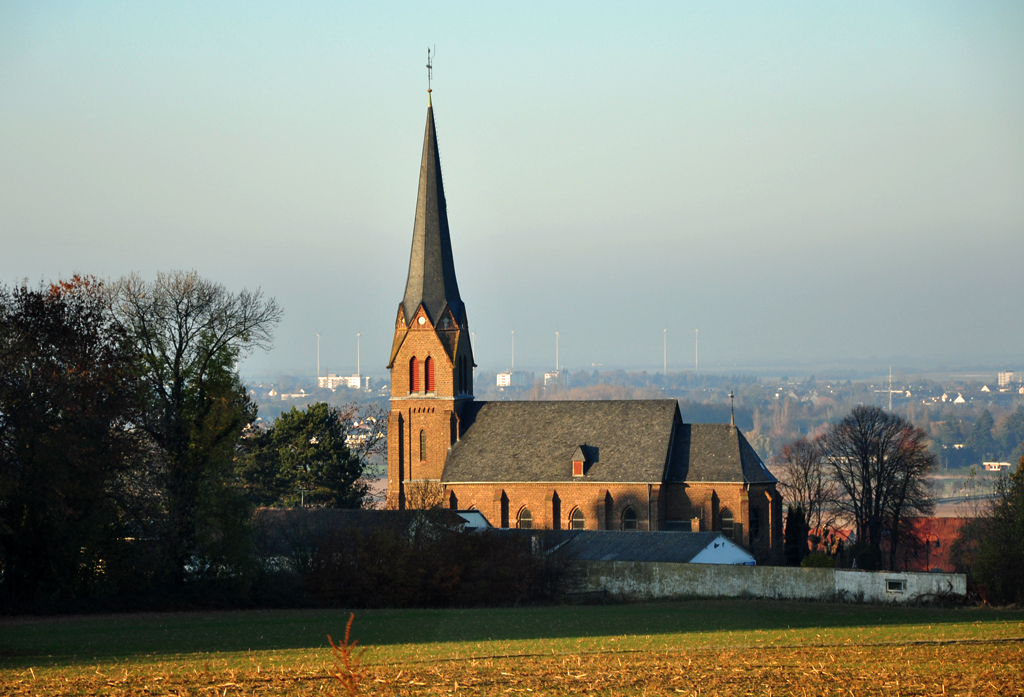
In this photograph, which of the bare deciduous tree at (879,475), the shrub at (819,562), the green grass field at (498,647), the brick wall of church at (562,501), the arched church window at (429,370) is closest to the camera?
the green grass field at (498,647)

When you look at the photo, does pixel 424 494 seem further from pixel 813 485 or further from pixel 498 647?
pixel 813 485

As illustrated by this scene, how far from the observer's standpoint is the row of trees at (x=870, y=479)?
73.4 m

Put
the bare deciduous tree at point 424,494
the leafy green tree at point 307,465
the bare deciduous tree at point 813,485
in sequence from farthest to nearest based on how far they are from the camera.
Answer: the bare deciduous tree at point 813,485 < the leafy green tree at point 307,465 < the bare deciduous tree at point 424,494

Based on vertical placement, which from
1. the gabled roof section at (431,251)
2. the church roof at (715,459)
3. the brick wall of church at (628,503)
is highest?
the gabled roof section at (431,251)

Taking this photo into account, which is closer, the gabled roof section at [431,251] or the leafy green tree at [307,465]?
the gabled roof section at [431,251]

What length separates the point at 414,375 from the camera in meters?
69.8

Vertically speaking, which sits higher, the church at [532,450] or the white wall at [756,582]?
the church at [532,450]

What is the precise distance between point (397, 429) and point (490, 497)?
7.21 m

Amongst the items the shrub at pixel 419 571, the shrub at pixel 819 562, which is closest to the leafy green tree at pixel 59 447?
the shrub at pixel 419 571

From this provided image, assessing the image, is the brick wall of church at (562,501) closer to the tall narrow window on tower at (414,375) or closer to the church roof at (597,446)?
the church roof at (597,446)

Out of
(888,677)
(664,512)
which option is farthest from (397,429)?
(888,677)

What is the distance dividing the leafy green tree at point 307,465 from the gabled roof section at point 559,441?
32.8 feet

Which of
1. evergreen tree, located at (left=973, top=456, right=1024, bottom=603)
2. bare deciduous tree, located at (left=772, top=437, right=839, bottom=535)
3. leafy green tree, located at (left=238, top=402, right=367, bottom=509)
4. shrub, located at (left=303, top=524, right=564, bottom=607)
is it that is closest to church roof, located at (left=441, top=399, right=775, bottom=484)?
leafy green tree, located at (left=238, top=402, right=367, bottom=509)

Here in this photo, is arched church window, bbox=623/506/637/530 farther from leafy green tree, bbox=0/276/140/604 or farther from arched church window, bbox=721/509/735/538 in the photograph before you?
leafy green tree, bbox=0/276/140/604
